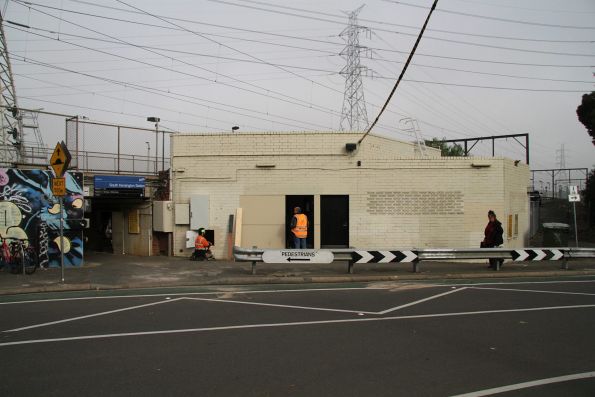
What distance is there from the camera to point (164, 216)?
17516mm

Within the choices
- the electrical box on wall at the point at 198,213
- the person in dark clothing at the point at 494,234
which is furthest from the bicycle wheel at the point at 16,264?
the person in dark clothing at the point at 494,234

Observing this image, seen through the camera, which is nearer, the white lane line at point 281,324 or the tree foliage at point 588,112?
the white lane line at point 281,324

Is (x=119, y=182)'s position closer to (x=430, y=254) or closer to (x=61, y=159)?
(x=61, y=159)

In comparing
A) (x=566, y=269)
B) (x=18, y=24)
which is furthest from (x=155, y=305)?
(x=18, y=24)

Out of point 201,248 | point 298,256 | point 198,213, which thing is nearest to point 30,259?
point 201,248

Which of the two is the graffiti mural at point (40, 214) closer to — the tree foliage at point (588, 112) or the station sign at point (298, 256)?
the station sign at point (298, 256)

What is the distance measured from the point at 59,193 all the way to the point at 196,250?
5.69 meters

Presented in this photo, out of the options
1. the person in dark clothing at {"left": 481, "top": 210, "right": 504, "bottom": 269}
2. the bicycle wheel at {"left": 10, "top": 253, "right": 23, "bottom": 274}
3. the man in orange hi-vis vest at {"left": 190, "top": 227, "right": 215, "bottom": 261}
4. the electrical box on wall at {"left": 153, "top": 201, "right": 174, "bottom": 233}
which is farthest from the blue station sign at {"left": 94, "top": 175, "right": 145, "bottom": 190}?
the person in dark clothing at {"left": 481, "top": 210, "right": 504, "bottom": 269}

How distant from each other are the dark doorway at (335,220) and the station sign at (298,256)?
4.23 metres

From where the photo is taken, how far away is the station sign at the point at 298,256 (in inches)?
526

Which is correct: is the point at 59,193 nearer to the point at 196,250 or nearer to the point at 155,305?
the point at 155,305

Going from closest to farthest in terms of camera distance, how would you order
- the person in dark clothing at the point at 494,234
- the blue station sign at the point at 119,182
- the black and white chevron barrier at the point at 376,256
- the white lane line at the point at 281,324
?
the white lane line at the point at 281,324
the black and white chevron barrier at the point at 376,256
the person in dark clothing at the point at 494,234
the blue station sign at the point at 119,182

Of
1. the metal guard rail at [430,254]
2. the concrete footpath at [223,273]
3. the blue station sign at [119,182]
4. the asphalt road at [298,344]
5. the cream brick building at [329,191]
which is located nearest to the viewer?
the asphalt road at [298,344]

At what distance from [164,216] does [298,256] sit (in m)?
6.28
